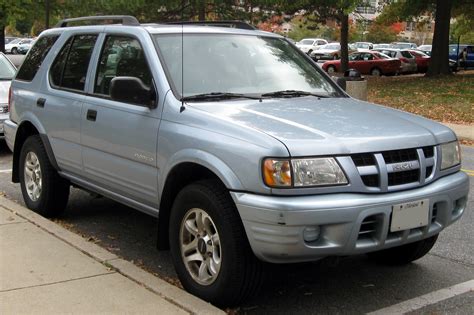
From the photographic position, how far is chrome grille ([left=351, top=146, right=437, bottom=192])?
3.57m

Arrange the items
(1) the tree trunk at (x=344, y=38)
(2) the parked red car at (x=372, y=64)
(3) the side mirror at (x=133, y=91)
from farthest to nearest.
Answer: (2) the parked red car at (x=372, y=64), (1) the tree trunk at (x=344, y=38), (3) the side mirror at (x=133, y=91)

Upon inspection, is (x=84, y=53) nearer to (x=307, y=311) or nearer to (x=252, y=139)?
(x=252, y=139)

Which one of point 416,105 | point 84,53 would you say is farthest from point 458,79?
point 84,53

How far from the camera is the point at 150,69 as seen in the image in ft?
Result: 14.8

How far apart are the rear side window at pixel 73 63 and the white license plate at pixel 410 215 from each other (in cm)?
305

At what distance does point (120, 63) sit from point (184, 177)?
1.36m

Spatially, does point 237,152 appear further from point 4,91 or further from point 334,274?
point 4,91

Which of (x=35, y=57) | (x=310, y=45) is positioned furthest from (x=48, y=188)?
(x=310, y=45)

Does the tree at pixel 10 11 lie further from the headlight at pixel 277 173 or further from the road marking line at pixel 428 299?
the road marking line at pixel 428 299

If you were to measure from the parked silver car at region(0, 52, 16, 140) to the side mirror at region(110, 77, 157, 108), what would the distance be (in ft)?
19.3

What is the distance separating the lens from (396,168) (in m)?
3.67

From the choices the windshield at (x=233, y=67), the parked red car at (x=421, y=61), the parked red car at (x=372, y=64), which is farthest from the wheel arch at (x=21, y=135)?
the parked red car at (x=421, y=61)

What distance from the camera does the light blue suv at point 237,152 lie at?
11.3ft

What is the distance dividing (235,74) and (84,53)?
1.63 meters
